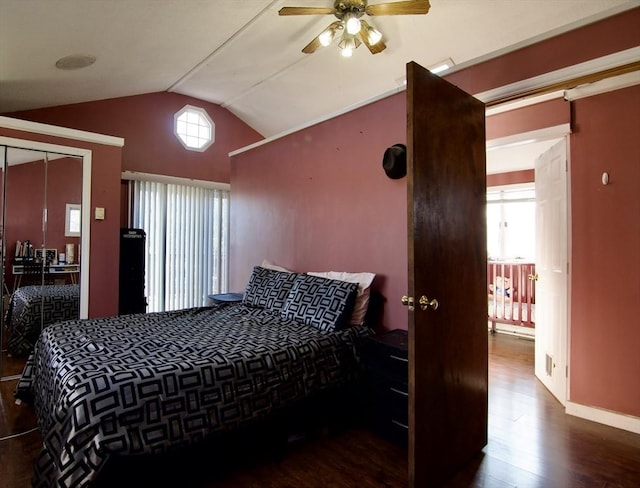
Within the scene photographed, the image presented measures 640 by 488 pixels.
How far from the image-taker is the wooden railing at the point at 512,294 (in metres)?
4.72

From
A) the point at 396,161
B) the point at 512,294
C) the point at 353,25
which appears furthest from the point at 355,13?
the point at 512,294

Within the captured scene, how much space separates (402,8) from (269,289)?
2.42m

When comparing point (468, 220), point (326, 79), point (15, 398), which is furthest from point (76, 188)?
point (468, 220)

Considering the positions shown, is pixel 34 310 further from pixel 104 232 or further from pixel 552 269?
pixel 552 269

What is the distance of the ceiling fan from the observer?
8.26 feet

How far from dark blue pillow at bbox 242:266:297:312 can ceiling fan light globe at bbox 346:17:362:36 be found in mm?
2030

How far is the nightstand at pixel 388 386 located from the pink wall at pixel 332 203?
492mm

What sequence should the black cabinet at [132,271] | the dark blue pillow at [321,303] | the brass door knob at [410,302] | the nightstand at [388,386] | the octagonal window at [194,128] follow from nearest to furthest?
the brass door knob at [410,302]
the nightstand at [388,386]
the dark blue pillow at [321,303]
the black cabinet at [132,271]
the octagonal window at [194,128]

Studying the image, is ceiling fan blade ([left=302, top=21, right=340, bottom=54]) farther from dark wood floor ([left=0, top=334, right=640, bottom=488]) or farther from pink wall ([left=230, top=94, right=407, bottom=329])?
dark wood floor ([left=0, top=334, right=640, bottom=488])

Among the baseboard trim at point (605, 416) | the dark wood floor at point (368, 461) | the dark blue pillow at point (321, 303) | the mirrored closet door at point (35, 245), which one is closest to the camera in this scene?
the dark wood floor at point (368, 461)

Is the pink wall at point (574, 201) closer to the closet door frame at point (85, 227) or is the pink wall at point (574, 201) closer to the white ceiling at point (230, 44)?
the white ceiling at point (230, 44)

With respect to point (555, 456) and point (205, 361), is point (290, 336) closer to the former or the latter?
point (205, 361)

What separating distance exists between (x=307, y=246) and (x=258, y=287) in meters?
0.66

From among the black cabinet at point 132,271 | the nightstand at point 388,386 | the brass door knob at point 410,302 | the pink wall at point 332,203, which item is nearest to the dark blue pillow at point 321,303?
the nightstand at point 388,386
